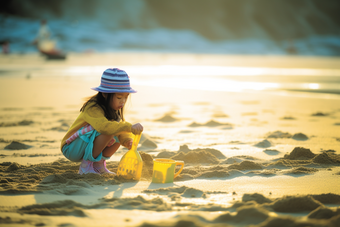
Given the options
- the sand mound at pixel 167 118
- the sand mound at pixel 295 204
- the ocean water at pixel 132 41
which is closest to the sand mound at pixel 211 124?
the sand mound at pixel 167 118

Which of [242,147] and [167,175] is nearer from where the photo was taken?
[167,175]

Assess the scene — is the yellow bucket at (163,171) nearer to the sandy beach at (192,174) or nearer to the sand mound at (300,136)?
the sandy beach at (192,174)

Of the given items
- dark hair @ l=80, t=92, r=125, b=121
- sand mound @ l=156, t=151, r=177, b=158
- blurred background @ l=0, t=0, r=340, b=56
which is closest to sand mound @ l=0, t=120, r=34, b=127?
sand mound @ l=156, t=151, r=177, b=158

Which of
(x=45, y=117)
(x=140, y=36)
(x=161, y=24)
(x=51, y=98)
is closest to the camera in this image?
(x=45, y=117)

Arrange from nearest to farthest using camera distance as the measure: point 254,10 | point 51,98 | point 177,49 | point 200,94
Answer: point 51,98 → point 200,94 → point 177,49 → point 254,10

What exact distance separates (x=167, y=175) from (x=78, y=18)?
88.3 meters

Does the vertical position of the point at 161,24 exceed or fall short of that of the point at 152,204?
it exceeds it

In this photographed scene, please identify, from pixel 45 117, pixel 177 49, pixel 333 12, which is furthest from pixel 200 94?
pixel 333 12

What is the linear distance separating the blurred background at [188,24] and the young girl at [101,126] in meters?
58.8

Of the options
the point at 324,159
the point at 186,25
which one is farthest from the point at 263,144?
the point at 186,25

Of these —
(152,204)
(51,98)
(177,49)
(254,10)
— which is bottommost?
(152,204)

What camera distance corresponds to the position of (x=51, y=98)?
7.80 metres

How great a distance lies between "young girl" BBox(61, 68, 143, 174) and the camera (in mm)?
2691

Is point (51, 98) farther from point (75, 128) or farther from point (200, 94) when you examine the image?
point (75, 128)
